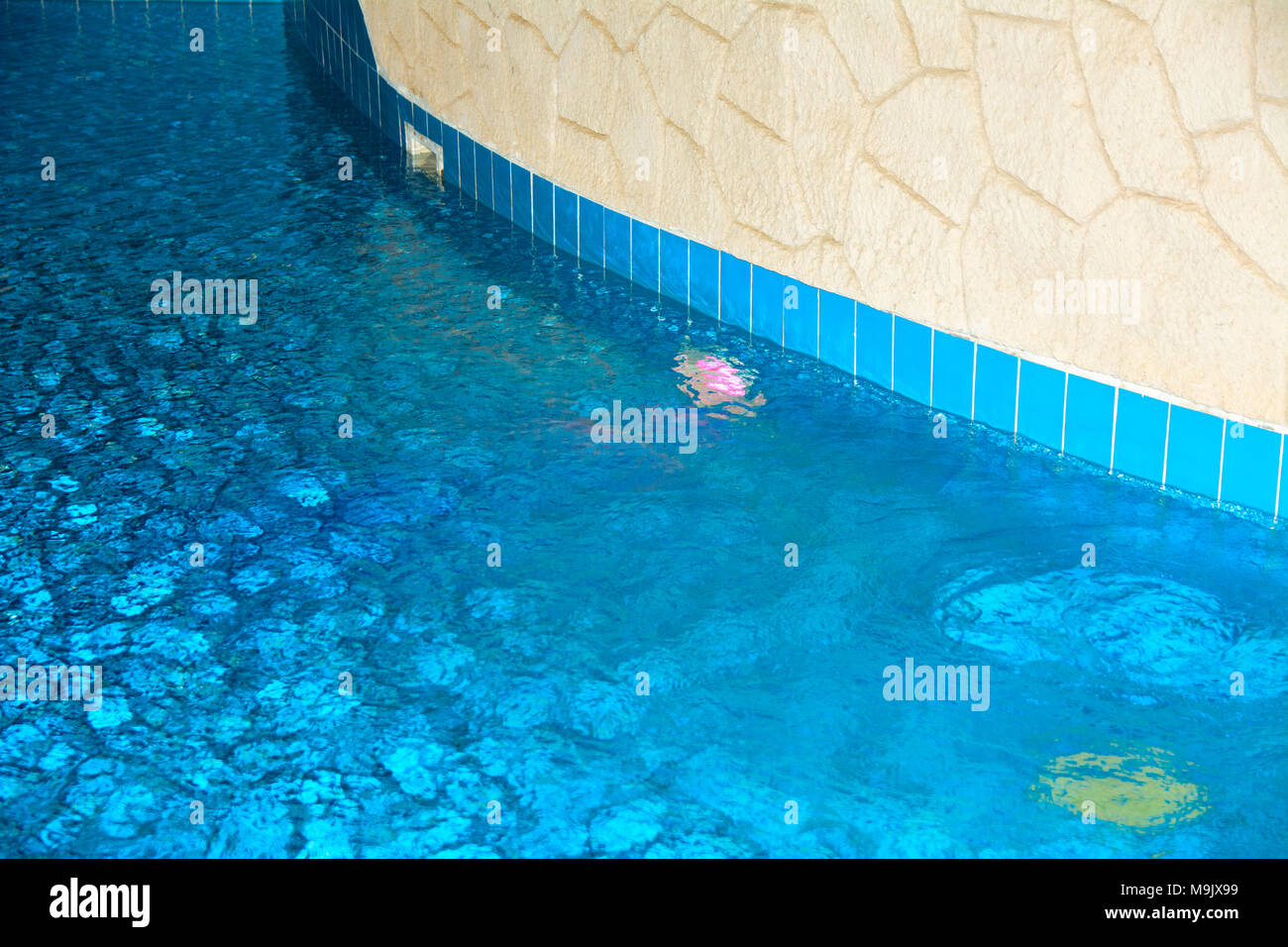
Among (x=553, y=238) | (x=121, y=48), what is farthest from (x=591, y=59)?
(x=121, y=48)

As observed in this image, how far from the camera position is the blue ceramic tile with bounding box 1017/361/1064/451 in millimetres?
3814

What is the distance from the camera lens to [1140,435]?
363 cm

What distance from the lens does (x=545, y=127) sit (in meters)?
5.74

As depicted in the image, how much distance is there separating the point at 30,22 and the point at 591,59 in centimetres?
741

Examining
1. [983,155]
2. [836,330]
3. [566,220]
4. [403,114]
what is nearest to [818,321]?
[836,330]

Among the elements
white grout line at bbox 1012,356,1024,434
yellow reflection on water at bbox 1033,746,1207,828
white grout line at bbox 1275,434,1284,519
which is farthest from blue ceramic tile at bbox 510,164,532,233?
yellow reflection on water at bbox 1033,746,1207,828

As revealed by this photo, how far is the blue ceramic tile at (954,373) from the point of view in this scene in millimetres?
4057

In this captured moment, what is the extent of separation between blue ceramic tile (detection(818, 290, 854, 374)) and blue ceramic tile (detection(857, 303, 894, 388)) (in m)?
0.05

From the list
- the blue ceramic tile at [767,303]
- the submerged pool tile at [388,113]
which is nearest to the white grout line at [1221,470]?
the blue ceramic tile at [767,303]

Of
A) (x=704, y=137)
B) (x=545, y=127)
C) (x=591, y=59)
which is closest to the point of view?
(x=704, y=137)

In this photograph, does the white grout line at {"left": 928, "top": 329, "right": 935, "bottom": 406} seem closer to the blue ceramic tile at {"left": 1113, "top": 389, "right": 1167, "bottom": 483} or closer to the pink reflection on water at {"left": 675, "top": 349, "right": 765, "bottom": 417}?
the pink reflection on water at {"left": 675, "top": 349, "right": 765, "bottom": 417}

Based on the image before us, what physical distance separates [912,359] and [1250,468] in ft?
3.78

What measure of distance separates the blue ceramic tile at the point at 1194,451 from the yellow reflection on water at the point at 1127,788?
3.76 feet
